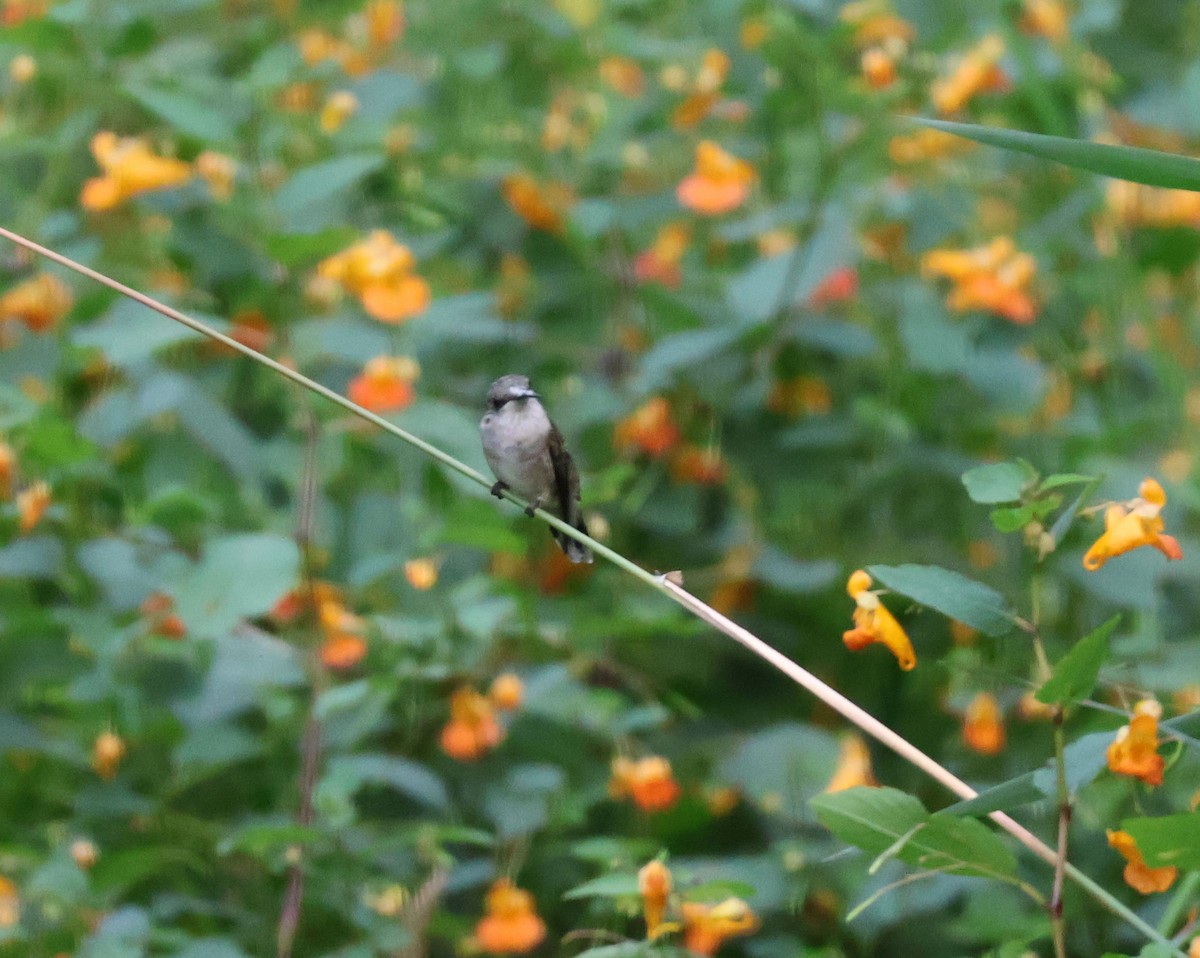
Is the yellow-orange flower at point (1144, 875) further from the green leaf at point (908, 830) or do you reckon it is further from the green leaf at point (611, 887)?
the green leaf at point (611, 887)

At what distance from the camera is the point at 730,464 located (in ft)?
9.23

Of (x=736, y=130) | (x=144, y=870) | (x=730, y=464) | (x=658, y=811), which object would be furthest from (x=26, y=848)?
(x=736, y=130)

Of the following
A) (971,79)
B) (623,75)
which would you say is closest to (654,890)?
(971,79)

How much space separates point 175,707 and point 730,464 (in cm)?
108

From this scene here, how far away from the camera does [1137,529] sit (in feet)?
3.72

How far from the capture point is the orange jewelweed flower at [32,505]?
2.21m

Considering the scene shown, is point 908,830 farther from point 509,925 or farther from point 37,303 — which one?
point 37,303

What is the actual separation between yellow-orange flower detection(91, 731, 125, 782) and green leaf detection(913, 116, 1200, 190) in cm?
164

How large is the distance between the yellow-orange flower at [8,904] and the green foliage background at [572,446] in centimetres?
3

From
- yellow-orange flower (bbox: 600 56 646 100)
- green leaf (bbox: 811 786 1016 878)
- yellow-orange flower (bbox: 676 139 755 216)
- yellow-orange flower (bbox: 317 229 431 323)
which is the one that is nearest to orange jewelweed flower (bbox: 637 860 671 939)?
green leaf (bbox: 811 786 1016 878)

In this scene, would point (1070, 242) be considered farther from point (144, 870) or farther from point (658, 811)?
point (144, 870)

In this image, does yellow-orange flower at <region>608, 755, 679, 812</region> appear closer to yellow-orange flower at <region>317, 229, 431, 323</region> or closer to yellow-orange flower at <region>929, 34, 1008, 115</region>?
yellow-orange flower at <region>317, 229, 431, 323</region>

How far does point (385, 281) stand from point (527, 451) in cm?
42

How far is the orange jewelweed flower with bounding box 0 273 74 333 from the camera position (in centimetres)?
274
